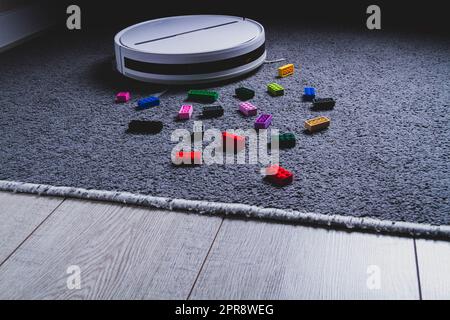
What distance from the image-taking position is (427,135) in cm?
111

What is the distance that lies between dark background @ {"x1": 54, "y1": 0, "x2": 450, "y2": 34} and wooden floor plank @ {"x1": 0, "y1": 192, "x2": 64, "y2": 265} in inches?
52.7

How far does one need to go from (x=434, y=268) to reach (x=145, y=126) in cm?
72

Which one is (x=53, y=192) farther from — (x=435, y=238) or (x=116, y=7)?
(x=116, y=7)

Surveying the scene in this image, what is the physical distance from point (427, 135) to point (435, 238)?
0.38 metres

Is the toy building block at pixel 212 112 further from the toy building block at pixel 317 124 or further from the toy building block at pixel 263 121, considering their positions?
the toy building block at pixel 317 124

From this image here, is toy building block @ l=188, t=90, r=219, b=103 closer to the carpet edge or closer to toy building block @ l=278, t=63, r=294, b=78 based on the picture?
toy building block @ l=278, t=63, r=294, b=78

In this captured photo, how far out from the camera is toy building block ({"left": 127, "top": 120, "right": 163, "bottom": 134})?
46.4 inches

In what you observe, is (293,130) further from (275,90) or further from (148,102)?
(148,102)

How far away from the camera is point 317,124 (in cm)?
114

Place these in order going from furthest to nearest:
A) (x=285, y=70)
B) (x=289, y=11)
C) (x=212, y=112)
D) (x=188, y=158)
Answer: (x=289, y=11)
(x=285, y=70)
(x=212, y=112)
(x=188, y=158)

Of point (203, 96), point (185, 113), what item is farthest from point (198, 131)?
point (203, 96)

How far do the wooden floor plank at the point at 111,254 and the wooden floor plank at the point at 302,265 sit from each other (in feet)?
0.12

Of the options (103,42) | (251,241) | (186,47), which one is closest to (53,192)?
(251,241)

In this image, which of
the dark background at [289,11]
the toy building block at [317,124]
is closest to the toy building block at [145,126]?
the toy building block at [317,124]
